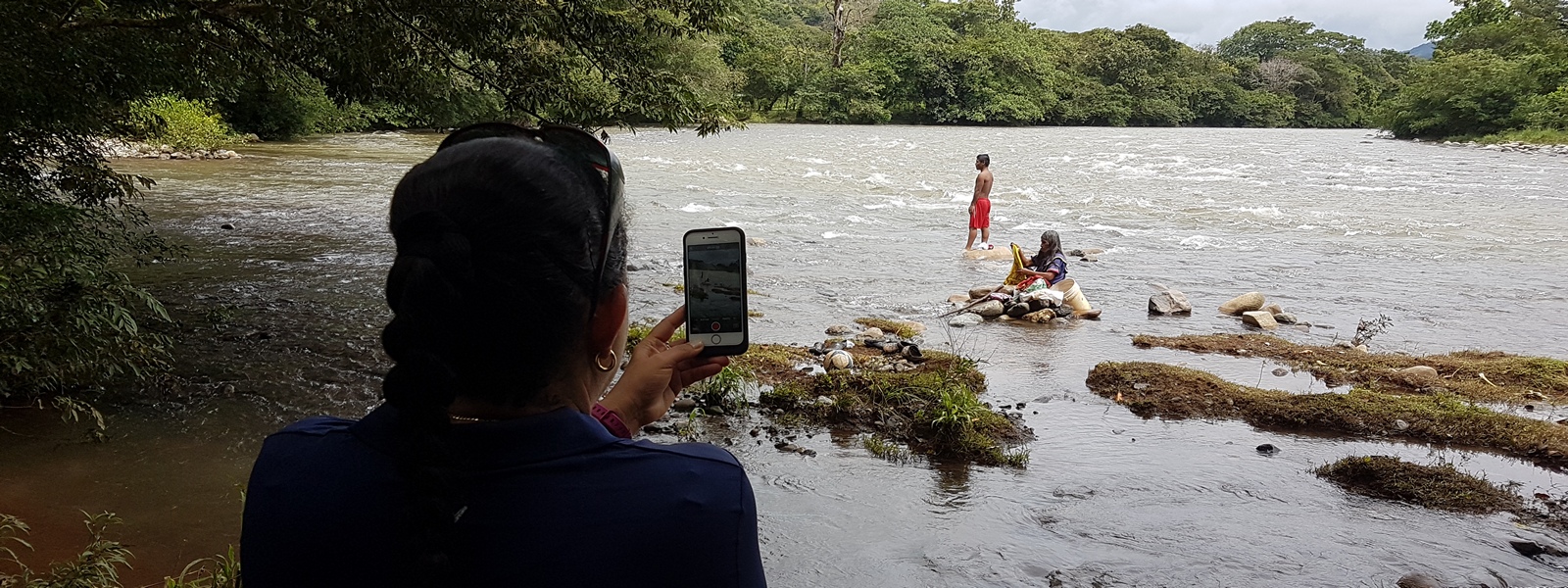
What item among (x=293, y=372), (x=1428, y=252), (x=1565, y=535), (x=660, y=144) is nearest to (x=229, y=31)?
(x=293, y=372)

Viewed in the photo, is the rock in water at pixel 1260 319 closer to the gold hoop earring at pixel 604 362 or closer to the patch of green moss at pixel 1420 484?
the patch of green moss at pixel 1420 484

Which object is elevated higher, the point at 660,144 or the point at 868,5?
the point at 868,5

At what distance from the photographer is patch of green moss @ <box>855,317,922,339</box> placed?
406 inches

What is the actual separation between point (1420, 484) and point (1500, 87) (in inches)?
2148

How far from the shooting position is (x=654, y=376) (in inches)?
73.4

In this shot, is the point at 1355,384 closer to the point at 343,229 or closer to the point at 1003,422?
the point at 1003,422

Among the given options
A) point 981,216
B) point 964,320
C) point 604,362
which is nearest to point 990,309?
point 964,320

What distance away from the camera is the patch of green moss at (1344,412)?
23.0 ft

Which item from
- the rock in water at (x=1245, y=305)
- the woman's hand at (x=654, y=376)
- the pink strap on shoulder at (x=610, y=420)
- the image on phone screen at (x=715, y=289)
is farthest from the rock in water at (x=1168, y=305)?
the pink strap on shoulder at (x=610, y=420)

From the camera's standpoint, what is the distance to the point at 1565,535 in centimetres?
546

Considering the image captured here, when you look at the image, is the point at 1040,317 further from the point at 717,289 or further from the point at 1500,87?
the point at 1500,87

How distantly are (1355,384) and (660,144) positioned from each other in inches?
1362

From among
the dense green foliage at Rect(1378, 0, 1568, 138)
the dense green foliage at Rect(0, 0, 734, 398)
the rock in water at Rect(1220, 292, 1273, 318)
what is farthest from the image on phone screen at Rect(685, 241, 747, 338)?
the dense green foliage at Rect(1378, 0, 1568, 138)

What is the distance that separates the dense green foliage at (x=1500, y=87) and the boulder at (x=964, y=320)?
45.2m
